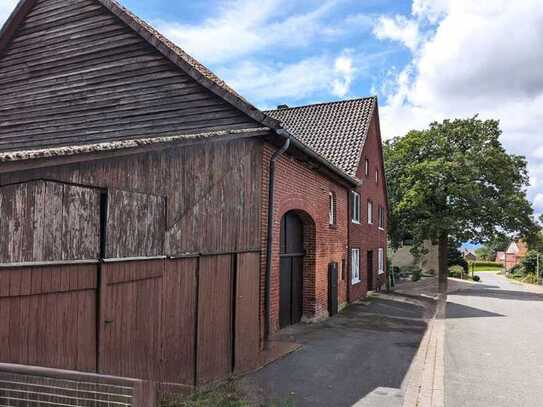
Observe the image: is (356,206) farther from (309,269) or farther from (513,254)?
(513,254)

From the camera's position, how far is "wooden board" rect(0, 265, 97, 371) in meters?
4.18

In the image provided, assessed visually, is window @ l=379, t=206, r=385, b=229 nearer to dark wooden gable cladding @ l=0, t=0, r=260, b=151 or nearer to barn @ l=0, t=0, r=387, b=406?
barn @ l=0, t=0, r=387, b=406

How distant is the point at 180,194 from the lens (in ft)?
21.5

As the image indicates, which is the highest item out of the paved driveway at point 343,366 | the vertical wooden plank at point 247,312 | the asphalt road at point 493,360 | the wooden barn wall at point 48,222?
the wooden barn wall at point 48,222

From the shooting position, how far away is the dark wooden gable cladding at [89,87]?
9281mm

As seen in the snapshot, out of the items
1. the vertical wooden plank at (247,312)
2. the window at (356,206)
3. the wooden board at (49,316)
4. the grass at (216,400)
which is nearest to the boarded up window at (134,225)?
the wooden board at (49,316)

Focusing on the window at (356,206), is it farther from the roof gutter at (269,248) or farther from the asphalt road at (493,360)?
the roof gutter at (269,248)

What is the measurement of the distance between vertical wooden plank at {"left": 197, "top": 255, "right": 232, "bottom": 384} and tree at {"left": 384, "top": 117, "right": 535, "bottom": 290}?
2528 cm

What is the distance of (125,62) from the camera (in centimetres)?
983

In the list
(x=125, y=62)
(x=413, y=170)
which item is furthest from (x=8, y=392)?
(x=413, y=170)

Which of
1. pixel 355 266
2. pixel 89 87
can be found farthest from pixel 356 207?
pixel 89 87

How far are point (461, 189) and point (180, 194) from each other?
26.9 meters

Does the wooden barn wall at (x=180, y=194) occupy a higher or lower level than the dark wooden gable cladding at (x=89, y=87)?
lower

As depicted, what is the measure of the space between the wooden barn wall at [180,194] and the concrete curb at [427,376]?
3627 mm
